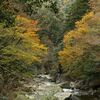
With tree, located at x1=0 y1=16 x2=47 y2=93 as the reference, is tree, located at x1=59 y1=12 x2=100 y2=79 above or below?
below

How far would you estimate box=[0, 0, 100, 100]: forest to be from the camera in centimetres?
919

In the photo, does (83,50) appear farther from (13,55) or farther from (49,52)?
(49,52)

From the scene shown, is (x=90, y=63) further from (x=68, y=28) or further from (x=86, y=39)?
(x=68, y=28)

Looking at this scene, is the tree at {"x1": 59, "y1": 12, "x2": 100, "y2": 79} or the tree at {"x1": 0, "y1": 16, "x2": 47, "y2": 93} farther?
the tree at {"x1": 59, "y1": 12, "x2": 100, "y2": 79}

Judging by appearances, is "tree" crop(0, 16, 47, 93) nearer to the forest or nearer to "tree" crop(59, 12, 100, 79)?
the forest

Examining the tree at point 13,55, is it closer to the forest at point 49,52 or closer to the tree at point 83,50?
the forest at point 49,52

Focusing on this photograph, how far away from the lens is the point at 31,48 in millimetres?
22391

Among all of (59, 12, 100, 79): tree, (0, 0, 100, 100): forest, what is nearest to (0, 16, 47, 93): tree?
(0, 0, 100, 100): forest

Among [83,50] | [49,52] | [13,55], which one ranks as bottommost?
[49,52]

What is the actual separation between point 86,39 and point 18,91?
1572cm

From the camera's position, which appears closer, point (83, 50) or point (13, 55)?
point (13, 55)

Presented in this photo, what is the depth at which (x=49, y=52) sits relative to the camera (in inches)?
1908

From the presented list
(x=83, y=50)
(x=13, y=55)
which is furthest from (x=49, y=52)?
(x=13, y=55)

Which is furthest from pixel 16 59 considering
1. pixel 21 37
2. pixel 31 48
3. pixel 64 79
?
pixel 64 79
